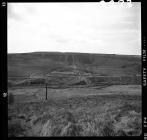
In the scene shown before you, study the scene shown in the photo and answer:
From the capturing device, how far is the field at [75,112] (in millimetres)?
3279

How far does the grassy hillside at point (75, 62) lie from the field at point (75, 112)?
1.11 feet

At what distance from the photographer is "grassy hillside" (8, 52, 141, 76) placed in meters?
3.53

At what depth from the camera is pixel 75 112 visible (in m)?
3.44

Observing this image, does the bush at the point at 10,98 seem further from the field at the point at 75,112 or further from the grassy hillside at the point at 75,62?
the grassy hillside at the point at 75,62

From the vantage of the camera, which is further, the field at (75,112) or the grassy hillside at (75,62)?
the grassy hillside at (75,62)

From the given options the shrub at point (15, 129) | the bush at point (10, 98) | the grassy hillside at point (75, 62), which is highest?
the grassy hillside at point (75, 62)

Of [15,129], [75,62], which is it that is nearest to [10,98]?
[15,129]

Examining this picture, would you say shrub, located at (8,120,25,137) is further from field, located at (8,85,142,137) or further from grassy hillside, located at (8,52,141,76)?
grassy hillside, located at (8,52,141,76)

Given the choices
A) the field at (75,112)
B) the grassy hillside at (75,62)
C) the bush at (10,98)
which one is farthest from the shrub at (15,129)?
the grassy hillside at (75,62)

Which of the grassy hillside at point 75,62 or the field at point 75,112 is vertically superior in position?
the grassy hillside at point 75,62

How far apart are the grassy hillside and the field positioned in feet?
1.11

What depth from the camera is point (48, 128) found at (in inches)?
→ 130

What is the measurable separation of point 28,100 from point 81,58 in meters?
1.27
